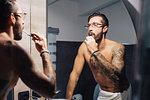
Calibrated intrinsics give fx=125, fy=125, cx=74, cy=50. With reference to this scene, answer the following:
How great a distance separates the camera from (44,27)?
145 cm

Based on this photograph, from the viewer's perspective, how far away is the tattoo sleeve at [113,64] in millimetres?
1062

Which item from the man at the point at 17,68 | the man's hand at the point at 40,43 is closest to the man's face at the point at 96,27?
the man's hand at the point at 40,43

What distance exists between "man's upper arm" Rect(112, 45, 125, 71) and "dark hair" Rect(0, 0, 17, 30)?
2.86ft

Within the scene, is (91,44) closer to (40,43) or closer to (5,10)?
(40,43)

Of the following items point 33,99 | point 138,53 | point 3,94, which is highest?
point 138,53

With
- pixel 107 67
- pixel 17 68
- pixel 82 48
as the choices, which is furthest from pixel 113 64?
pixel 17 68

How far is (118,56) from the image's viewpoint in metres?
1.09

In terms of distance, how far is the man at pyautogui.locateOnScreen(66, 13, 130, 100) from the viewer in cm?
107

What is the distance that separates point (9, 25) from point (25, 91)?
2.64 ft

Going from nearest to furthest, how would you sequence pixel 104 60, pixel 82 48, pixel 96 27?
pixel 104 60, pixel 96 27, pixel 82 48

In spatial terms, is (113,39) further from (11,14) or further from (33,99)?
(33,99)

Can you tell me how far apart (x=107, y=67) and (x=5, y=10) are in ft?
2.86

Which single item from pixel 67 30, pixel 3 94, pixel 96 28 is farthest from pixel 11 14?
pixel 96 28

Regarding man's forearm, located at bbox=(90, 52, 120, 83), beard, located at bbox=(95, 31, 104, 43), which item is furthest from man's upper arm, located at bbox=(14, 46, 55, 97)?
beard, located at bbox=(95, 31, 104, 43)
